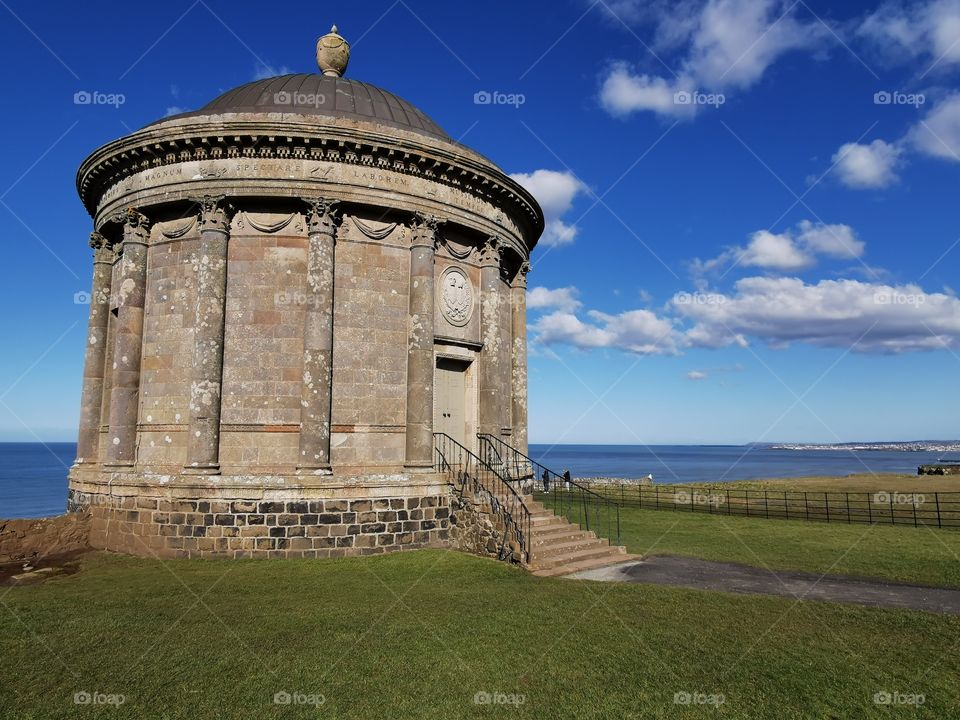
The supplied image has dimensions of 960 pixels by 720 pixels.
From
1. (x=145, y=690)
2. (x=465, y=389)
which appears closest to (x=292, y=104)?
(x=465, y=389)

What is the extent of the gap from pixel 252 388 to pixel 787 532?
47.0 feet

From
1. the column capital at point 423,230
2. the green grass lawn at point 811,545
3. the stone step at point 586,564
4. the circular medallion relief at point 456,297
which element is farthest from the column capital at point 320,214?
the green grass lawn at point 811,545

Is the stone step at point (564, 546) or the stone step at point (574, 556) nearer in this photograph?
the stone step at point (574, 556)

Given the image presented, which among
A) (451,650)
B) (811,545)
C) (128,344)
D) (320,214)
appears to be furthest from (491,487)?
(128,344)

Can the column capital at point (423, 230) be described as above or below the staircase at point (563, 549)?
above

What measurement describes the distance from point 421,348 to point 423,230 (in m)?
2.82

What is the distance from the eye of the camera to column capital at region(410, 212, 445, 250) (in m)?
15.1

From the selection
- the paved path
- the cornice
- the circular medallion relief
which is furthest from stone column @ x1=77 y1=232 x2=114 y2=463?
the paved path

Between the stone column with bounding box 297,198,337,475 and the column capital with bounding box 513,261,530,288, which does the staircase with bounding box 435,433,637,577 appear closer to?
the stone column with bounding box 297,198,337,475

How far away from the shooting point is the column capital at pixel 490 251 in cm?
1708

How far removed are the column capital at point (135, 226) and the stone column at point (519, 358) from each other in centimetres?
988

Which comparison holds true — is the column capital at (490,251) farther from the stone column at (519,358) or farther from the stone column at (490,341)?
the stone column at (519,358)

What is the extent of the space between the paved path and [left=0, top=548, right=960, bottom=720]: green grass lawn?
75 cm

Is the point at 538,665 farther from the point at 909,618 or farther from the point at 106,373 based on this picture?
the point at 106,373
